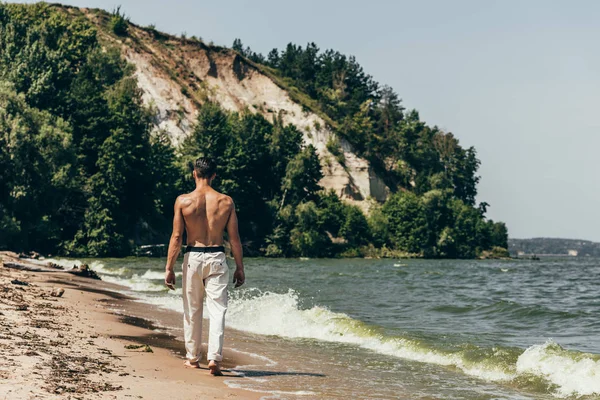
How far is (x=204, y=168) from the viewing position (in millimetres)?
9773

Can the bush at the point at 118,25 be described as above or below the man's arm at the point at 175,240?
above

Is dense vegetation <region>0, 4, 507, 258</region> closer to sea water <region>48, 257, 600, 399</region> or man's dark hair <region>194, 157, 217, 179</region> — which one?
sea water <region>48, 257, 600, 399</region>

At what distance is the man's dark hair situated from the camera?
32.1 ft

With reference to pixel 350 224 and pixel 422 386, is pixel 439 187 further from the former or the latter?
pixel 422 386

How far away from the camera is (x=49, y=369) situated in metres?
7.88

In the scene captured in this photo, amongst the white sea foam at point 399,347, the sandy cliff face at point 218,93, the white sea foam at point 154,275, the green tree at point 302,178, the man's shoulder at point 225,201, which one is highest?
the sandy cliff face at point 218,93

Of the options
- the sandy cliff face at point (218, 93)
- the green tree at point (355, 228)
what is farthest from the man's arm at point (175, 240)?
the sandy cliff face at point (218, 93)

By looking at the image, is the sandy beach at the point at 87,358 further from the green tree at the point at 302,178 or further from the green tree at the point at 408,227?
the green tree at the point at 408,227

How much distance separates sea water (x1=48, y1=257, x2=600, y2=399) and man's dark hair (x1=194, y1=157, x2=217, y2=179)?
2560mm

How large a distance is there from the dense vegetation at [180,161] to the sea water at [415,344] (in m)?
24.8

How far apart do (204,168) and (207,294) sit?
1.57m

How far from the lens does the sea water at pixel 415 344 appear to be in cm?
1021

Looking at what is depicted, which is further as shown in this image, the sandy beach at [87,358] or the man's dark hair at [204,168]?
the man's dark hair at [204,168]

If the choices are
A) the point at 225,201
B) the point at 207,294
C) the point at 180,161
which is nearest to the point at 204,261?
the point at 207,294
